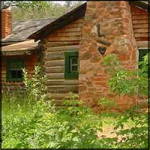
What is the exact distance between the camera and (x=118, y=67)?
224 inches

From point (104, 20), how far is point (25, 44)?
6709 mm

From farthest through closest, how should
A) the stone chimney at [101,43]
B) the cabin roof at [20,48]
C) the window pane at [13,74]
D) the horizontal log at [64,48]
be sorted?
1. the window pane at [13,74]
2. the cabin roof at [20,48]
3. the horizontal log at [64,48]
4. the stone chimney at [101,43]

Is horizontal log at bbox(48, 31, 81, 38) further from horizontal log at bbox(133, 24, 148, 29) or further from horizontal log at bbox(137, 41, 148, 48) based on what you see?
horizontal log at bbox(137, 41, 148, 48)

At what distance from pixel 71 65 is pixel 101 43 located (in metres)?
3.06

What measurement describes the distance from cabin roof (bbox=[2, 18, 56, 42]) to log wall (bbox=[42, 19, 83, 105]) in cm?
446

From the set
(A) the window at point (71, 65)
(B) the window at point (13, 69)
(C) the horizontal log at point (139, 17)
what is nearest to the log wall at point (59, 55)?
(A) the window at point (71, 65)

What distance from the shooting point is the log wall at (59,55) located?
1795 cm

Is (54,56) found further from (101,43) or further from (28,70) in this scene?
(101,43)

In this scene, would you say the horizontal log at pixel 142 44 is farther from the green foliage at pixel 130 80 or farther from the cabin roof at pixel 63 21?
the green foliage at pixel 130 80

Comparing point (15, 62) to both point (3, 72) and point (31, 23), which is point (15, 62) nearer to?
point (3, 72)

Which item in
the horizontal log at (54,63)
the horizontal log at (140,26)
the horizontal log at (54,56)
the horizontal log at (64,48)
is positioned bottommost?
the horizontal log at (54,63)

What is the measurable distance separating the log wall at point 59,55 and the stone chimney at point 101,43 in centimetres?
182

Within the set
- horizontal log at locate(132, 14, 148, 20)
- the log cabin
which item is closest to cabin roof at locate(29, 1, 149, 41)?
the log cabin

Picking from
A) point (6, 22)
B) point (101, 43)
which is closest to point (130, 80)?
point (101, 43)
